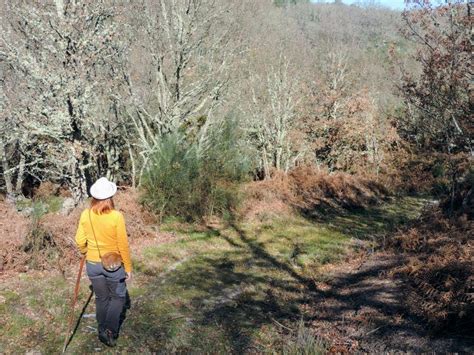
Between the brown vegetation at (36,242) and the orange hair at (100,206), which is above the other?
the orange hair at (100,206)

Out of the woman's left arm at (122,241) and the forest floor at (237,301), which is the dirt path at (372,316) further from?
the woman's left arm at (122,241)

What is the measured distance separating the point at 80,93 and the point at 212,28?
6.53 metres

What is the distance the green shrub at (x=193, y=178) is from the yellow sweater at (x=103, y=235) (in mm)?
6891

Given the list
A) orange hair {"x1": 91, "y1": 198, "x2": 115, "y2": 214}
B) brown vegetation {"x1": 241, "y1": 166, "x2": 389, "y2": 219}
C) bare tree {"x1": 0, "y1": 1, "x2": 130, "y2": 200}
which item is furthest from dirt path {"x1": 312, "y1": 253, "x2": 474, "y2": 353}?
bare tree {"x1": 0, "y1": 1, "x2": 130, "y2": 200}

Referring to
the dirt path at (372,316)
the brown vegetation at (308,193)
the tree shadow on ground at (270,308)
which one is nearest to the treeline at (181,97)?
the brown vegetation at (308,193)

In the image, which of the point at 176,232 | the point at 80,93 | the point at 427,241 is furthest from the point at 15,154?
the point at 427,241

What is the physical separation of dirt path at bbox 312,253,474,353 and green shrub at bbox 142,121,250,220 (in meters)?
4.85

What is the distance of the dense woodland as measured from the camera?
1061 centimetres

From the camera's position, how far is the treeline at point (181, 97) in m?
11.0

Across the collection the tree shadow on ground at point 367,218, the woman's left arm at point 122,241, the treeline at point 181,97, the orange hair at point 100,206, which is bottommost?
the tree shadow on ground at point 367,218

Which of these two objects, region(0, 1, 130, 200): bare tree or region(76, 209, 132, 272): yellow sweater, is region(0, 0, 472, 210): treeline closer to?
region(0, 1, 130, 200): bare tree

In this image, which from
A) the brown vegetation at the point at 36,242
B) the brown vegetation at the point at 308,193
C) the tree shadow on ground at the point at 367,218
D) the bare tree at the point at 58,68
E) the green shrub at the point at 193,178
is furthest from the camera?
the brown vegetation at the point at 308,193

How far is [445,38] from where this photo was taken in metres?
11.5

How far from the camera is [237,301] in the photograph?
7754 mm
